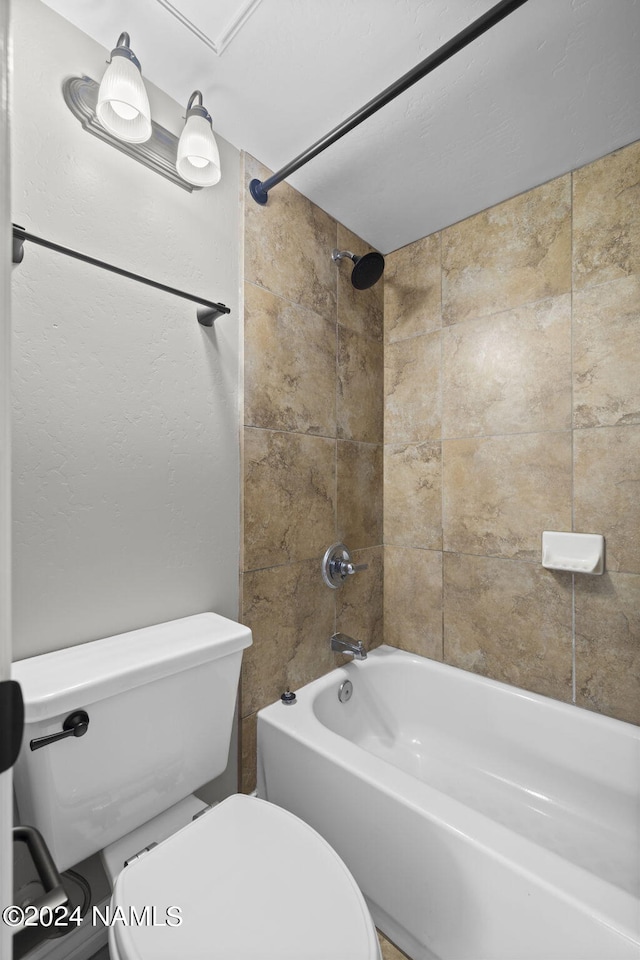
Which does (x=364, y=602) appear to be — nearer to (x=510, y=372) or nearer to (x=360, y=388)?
(x=360, y=388)

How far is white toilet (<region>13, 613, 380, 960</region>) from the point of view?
2.51ft

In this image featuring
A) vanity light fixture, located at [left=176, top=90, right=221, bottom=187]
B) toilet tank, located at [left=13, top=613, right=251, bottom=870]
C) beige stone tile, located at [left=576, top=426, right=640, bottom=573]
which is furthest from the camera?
beige stone tile, located at [left=576, top=426, right=640, bottom=573]

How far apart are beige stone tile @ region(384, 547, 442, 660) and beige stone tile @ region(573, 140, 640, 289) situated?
1182 millimetres

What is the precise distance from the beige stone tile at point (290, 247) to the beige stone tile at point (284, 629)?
3.27 feet

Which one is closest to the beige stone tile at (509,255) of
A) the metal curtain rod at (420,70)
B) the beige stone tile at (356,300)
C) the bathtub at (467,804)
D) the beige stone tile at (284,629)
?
the beige stone tile at (356,300)

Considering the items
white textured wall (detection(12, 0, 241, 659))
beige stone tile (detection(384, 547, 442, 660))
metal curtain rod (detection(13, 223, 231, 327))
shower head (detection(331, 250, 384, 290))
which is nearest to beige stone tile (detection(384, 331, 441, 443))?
shower head (detection(331, 250, 384, 290))

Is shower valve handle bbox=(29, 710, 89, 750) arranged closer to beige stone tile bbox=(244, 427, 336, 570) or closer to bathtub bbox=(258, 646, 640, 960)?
bathtub bbox=(258, 646, 640, 960)

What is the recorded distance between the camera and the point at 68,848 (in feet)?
2.92

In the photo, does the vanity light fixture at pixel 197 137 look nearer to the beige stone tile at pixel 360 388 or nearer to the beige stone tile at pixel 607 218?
the beige stone tile at pixel 360 388

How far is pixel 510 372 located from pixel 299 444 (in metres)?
0.85

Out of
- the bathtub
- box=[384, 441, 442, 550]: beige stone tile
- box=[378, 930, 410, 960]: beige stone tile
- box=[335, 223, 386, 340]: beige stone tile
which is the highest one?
box=[335, 223, 386, 340]: beige stone tile

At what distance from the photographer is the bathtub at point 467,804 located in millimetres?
879

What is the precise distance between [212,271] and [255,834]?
1479 mm

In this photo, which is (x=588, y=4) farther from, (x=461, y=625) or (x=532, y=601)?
(x=461, y=625)
